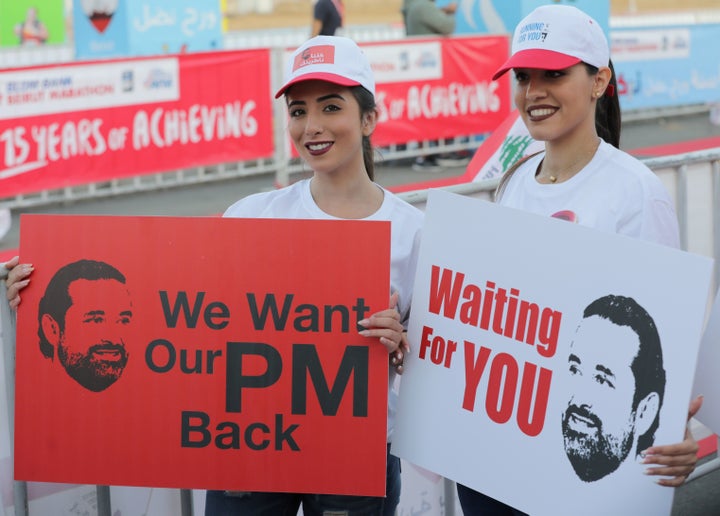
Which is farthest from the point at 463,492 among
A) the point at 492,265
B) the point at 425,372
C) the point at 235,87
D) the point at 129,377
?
the point at 235,87

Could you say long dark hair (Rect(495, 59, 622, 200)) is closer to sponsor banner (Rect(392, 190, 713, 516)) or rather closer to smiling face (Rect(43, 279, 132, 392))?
sponsor banner (Rect(392, 190, 713, 516))

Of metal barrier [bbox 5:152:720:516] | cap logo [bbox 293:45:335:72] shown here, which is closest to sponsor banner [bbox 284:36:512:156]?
metal barrier [bbox 5:152:720:516]

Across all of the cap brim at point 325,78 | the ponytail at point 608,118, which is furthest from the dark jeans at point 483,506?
the cap brim at point 325,78

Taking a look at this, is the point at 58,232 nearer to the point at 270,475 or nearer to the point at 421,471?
the point at 270,475

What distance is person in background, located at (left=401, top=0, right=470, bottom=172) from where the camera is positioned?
13.5m

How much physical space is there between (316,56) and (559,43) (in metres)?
0.63

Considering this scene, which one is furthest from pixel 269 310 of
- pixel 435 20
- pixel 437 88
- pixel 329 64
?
pixel 435 20

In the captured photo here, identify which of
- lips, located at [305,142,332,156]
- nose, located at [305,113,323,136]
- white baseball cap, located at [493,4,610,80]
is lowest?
lips, located at [305,142,332,156]

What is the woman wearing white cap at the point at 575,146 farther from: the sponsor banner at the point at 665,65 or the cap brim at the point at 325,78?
the sponsor banner at the point at 665,65

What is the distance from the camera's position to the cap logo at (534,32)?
111 inches

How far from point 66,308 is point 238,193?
9260 millimetres

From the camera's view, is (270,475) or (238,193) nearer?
A: (270,475)

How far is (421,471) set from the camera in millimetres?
4137

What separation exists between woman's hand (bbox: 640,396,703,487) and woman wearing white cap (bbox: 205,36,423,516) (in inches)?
27.5
